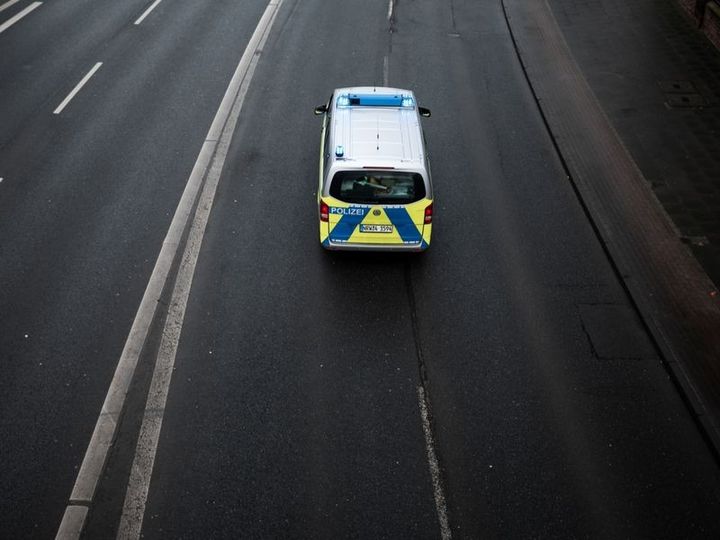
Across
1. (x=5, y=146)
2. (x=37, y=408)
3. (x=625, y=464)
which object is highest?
(x=5, y=146)

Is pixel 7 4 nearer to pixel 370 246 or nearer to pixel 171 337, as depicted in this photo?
pixel 171 337

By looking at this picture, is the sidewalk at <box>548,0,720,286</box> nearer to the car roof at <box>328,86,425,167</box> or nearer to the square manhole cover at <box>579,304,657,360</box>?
the square manhole cover at <box>579,304,657,360</box>

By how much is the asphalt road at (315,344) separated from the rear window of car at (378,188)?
1.34 m

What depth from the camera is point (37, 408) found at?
862 cm

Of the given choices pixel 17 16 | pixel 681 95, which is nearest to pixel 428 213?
pixel 681 95

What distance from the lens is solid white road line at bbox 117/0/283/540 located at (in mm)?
7684

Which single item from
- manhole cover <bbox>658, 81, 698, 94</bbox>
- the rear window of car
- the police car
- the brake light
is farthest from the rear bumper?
manhole cover <bbox>658, 81, 698, 94</bbox>

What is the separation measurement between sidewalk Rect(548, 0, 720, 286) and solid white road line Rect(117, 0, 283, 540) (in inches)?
348

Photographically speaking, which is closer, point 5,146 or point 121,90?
point 5,146

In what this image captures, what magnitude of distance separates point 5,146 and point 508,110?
1136 cm

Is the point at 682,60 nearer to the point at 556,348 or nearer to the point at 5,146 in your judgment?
the point at 556,348

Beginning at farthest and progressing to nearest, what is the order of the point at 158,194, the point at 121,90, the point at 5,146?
the point at 121,90
the point at 5,146
the point at 158,194

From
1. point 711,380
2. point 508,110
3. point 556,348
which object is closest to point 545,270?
point 556,348

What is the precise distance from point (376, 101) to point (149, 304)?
5.44 m
